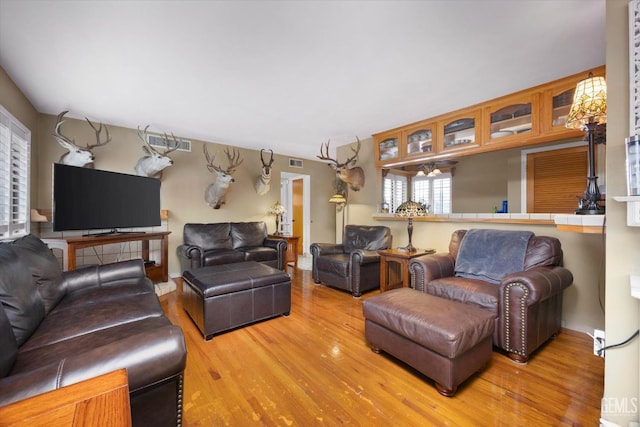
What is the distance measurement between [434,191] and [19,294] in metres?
6.62

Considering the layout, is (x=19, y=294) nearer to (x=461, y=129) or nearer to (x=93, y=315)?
(x=93, y=315)

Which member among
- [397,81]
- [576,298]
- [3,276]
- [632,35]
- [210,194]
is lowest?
[576,298]

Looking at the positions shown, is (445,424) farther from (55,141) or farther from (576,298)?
(55,141)

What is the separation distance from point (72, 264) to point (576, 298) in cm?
505

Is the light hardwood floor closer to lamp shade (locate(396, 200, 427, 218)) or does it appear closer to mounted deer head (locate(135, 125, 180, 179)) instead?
lamp shade (locate(396, 200, 427, 218))

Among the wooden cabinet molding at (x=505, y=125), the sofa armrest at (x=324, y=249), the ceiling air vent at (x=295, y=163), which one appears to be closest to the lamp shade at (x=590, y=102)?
the wooden cabinet molding at (x=505, y=125)

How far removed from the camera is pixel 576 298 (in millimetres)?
2439

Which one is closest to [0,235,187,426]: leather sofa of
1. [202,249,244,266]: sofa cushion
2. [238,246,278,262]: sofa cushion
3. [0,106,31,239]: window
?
[0,106,31,239]: window

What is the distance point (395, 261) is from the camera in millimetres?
3330

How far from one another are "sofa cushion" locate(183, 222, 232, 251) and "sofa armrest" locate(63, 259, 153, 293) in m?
1.82

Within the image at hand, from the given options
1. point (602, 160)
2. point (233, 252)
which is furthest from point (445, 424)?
point (233, 252)

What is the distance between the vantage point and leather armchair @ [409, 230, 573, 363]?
1878 millimetres

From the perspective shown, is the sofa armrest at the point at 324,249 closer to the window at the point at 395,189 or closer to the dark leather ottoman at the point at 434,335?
the dark leather ottoman at the point at 434,335

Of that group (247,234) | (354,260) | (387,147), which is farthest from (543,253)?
(247,234)
